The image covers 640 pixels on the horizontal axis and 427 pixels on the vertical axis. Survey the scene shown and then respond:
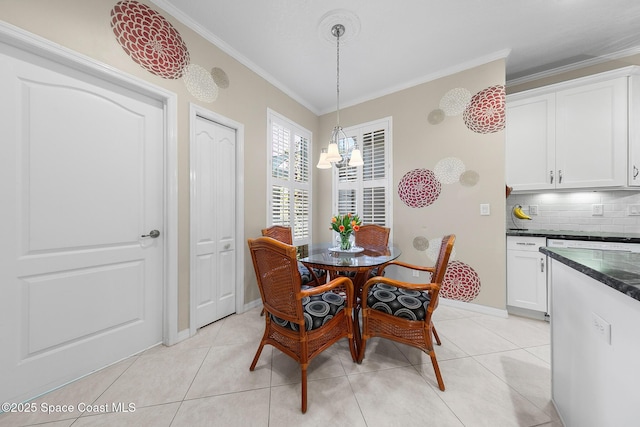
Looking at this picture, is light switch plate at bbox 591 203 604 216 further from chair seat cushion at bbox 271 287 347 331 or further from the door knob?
the door knob

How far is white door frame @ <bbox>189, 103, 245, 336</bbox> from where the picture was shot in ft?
6.75

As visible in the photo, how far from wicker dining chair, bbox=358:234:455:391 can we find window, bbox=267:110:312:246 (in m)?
1.74

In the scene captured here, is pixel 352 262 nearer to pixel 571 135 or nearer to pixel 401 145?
pixel 401 145

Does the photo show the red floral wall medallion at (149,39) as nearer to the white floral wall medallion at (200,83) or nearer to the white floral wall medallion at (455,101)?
the white floral wall medallion at (200,83)

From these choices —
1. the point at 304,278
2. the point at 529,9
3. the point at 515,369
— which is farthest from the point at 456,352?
the point at 529,9

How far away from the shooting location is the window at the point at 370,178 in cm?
319

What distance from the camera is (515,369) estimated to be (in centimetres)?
162

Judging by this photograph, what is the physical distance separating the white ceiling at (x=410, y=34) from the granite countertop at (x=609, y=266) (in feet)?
6.97

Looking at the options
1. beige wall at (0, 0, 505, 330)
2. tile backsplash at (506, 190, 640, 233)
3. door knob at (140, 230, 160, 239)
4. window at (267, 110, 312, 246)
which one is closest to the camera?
door knob at (140, 230, 160, 239)

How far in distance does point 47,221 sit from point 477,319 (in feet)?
12.3

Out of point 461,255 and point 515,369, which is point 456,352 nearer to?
point 515,369

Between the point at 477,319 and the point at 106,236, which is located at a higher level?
the point at 106,236

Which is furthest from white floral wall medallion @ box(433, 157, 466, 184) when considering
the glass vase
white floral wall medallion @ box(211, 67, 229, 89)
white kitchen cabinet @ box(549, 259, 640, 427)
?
white floral wall medallion @ box(211, 67, 229, 89)

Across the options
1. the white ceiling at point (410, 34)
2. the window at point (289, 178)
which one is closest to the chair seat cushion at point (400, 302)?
the window at point (289, 178)
